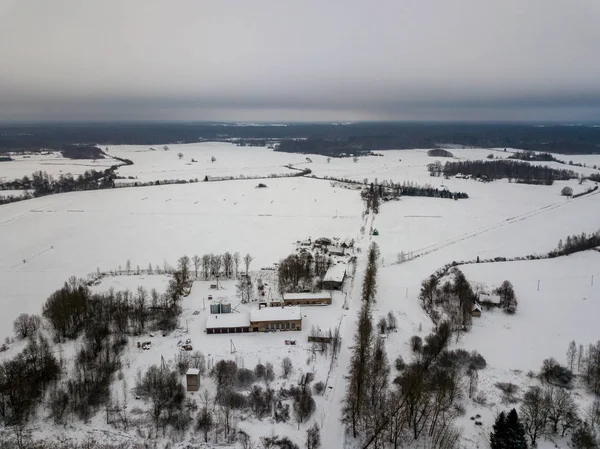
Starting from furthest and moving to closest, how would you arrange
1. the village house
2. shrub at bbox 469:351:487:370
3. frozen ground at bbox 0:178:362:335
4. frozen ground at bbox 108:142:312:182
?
frozen ground at bbox 108:142:312:182 → frozen ground at bbox 0:178:362:335 → the village house → shrub at bbox 469:351:487:370

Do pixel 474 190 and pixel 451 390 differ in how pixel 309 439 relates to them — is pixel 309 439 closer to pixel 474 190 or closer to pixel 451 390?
pixel 451 390

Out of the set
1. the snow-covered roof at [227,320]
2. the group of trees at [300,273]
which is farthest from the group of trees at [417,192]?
the snow-covered roof at [227,320]

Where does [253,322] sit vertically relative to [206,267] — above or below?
below

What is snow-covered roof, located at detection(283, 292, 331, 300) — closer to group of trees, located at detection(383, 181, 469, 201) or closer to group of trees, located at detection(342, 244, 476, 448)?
group of trees, located at detection(342, 244, 476, 448)

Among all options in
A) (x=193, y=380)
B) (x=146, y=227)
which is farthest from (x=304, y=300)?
(x=146, y=227)

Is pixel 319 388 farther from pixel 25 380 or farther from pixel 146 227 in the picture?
pixel 146 227

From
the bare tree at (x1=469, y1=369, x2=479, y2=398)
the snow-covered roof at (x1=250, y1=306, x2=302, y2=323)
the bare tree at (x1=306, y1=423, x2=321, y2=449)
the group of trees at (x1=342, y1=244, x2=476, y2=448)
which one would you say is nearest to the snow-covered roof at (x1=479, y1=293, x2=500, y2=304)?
the group of trees at (x1=342, y1=244, x2=476, y2=448)
